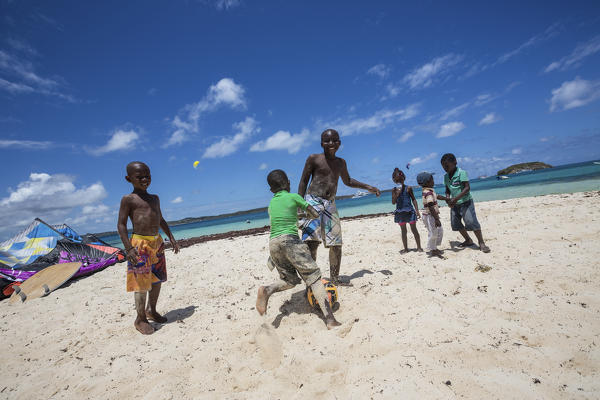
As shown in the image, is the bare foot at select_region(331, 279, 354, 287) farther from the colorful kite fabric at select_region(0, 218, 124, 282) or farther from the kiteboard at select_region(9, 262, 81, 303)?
the colorful kite fabric at select_region(0, 218, 124, 282)

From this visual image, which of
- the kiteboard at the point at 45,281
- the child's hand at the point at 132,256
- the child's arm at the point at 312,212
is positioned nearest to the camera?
the child's arm at the point at 312,212

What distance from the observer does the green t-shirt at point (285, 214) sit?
343cm

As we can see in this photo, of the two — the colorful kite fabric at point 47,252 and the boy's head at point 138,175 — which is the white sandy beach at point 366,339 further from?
the colorful kite fabric at point 47,252

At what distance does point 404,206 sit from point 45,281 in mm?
9755

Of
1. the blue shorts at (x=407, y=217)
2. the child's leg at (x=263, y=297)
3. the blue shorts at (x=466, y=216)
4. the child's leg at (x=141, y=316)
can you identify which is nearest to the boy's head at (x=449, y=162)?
the blue shorts at (x=466, y=216)

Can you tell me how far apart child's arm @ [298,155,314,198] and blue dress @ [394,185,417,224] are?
2.99m

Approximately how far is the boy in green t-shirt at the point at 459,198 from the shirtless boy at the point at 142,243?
18.3ft

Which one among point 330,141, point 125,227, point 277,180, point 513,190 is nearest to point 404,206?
point 330,141

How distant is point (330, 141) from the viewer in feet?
13.4

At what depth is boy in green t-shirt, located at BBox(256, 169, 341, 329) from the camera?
333 cm

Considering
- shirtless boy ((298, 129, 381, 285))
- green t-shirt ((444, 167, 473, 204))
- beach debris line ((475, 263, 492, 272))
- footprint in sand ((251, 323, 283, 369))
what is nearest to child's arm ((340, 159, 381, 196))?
shirtless boy ((298, 129, 381, 285))

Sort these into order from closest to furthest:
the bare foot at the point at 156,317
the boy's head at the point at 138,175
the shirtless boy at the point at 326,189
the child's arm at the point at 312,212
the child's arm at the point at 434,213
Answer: the child's arm at the point at 312,212 → the boy's head at the point at 138,175 → the shirtless boy at the point at 326,189 → the bare foot at the point at 156,317 → the child's arm at the point at 434,213

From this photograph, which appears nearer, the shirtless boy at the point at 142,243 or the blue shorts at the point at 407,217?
the shirtless boy at the point at 142,243

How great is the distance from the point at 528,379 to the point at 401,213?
4392mm
